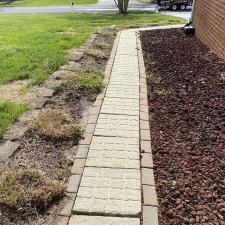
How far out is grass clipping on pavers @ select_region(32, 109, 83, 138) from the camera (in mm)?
4603

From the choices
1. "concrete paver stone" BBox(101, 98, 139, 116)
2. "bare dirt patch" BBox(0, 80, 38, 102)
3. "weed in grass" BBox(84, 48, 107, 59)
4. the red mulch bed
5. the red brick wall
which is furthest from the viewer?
"weed in grass" BBox(84, 48, 107, 59)

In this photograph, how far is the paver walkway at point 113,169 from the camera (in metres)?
3.24

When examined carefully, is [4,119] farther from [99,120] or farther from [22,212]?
[22,212]

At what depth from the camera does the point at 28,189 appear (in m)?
3.47

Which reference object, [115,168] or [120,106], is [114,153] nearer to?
[115,168]

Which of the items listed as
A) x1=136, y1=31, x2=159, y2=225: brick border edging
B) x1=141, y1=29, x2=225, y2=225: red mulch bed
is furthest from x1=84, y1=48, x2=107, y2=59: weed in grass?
x1=136, y1=31, x2=159, y2=225: brick border edging

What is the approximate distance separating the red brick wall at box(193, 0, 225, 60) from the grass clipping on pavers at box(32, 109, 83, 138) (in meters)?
4.31

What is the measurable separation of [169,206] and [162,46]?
23.0 feet

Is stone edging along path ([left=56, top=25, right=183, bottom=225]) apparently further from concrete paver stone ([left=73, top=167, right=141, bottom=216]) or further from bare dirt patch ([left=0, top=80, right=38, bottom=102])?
bare dirt patch ([left=0, top=80, right=38, bottom=102])

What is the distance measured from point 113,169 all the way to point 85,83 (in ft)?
8.95

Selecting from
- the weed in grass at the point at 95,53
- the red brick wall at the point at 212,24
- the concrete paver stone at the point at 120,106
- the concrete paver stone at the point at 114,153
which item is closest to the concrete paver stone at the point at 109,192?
the concrete paver stone at the point at 114,153

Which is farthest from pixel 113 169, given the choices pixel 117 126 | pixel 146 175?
pixel 117 126

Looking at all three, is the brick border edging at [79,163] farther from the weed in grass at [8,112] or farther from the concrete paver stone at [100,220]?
the weed in grass at [8,112]

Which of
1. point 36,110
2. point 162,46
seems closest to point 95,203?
point 36,110
